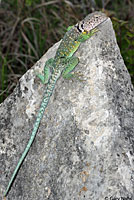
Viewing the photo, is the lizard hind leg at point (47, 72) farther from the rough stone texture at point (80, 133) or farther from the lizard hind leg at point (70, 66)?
the lizard hind leg at point (70, 66)

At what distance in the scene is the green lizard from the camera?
2908 mm

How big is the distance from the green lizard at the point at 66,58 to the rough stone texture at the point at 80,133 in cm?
6

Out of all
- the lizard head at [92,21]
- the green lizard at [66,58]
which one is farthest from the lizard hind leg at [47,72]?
the lizard head at [92,21]

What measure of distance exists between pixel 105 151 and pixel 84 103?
0.48m

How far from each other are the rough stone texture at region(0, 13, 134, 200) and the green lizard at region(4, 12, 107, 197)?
6 centimetres

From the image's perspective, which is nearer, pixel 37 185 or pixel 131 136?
pixel 131 136

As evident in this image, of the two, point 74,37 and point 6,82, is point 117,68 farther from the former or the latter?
point 6,82

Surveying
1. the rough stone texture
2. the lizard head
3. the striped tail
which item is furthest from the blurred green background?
the striped tail

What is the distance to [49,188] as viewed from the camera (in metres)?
2.67

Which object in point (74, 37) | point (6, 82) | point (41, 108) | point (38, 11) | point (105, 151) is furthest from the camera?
point (38, 11)

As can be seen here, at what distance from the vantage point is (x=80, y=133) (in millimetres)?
2637

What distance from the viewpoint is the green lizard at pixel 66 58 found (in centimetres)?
291

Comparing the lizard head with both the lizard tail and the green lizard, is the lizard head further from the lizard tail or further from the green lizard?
the lizard tail

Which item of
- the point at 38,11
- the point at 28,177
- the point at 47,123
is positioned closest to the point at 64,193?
the point at 28,177
